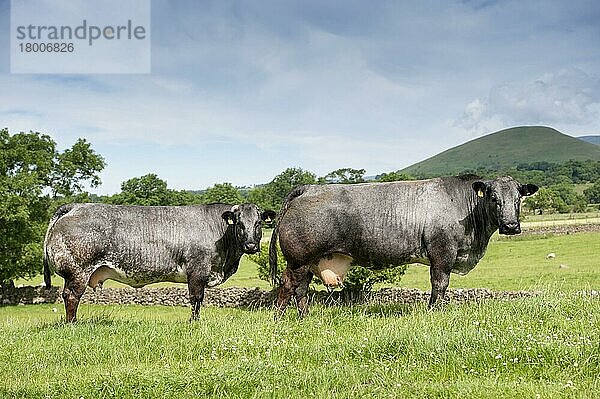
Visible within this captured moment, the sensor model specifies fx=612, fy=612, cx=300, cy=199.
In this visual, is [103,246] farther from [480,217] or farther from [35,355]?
[480,217]

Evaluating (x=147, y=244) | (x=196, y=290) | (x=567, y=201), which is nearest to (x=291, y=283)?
(x=196, y=290)

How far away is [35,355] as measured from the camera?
27.4 feet

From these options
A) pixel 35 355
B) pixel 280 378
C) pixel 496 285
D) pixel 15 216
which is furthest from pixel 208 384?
pixel 15 216

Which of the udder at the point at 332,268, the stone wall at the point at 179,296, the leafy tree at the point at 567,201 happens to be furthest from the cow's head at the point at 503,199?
the leafy tree at the point at 567,201

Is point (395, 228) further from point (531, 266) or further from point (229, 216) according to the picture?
point (531, 266)

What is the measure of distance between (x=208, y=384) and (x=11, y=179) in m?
32.8

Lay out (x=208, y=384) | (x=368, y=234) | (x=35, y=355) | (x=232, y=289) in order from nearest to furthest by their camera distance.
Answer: (x=208, y=384)
(x=35, y=355)
(x=368, y=234)
(x=232, y=289)

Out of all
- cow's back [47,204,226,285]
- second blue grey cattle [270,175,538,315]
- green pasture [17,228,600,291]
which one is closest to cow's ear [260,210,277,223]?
cow's back [47,204,226,285]

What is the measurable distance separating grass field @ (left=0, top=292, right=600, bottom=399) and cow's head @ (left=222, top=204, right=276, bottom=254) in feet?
8.04

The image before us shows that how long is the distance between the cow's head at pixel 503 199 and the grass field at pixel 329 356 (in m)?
1.56

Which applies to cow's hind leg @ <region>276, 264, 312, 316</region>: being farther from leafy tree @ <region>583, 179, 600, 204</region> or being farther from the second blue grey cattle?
leafy tree @ <region>583, 179, 600, 204</region>

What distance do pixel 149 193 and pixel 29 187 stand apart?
179ft

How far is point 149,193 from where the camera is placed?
9019 centimetres

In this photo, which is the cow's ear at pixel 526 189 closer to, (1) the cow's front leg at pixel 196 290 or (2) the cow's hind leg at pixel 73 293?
(1) the cow's front leg at pixel 196 290
